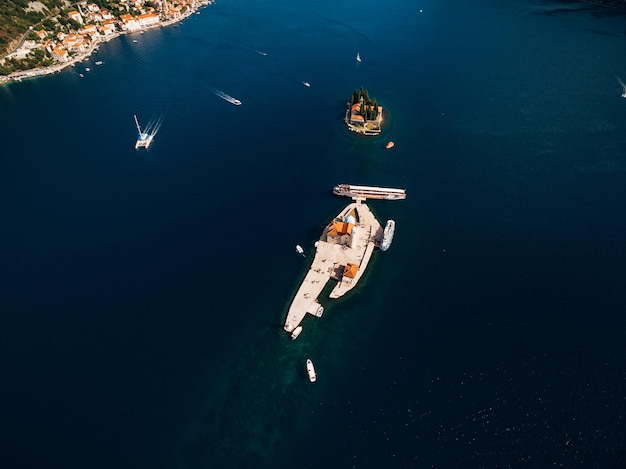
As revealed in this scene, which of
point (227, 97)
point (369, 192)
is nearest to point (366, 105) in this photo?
point (369, 192)

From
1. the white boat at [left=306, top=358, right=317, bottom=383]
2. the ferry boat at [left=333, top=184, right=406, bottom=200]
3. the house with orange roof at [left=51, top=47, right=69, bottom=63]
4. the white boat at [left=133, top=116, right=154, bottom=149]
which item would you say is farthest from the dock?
the house with orange roof at [left=51, top=47, right=69, bottom=63]

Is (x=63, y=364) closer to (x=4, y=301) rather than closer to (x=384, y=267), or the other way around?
(x=4, y=301)

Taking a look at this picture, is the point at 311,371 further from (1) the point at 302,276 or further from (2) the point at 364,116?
(2) the point at 364,116

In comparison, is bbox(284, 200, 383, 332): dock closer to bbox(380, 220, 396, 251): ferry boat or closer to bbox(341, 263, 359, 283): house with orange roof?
bbox(341, 263, 359, 283): house with orange roof

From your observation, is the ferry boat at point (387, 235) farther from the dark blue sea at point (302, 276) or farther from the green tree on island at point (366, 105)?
the green tree on island at point (366, 105)

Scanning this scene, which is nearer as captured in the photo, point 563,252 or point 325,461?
point 325,461

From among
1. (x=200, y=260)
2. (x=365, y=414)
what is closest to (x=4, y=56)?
(x=200, y=260)

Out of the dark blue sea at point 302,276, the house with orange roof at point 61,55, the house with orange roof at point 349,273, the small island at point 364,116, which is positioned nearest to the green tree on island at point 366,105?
the small island at point 364,116
